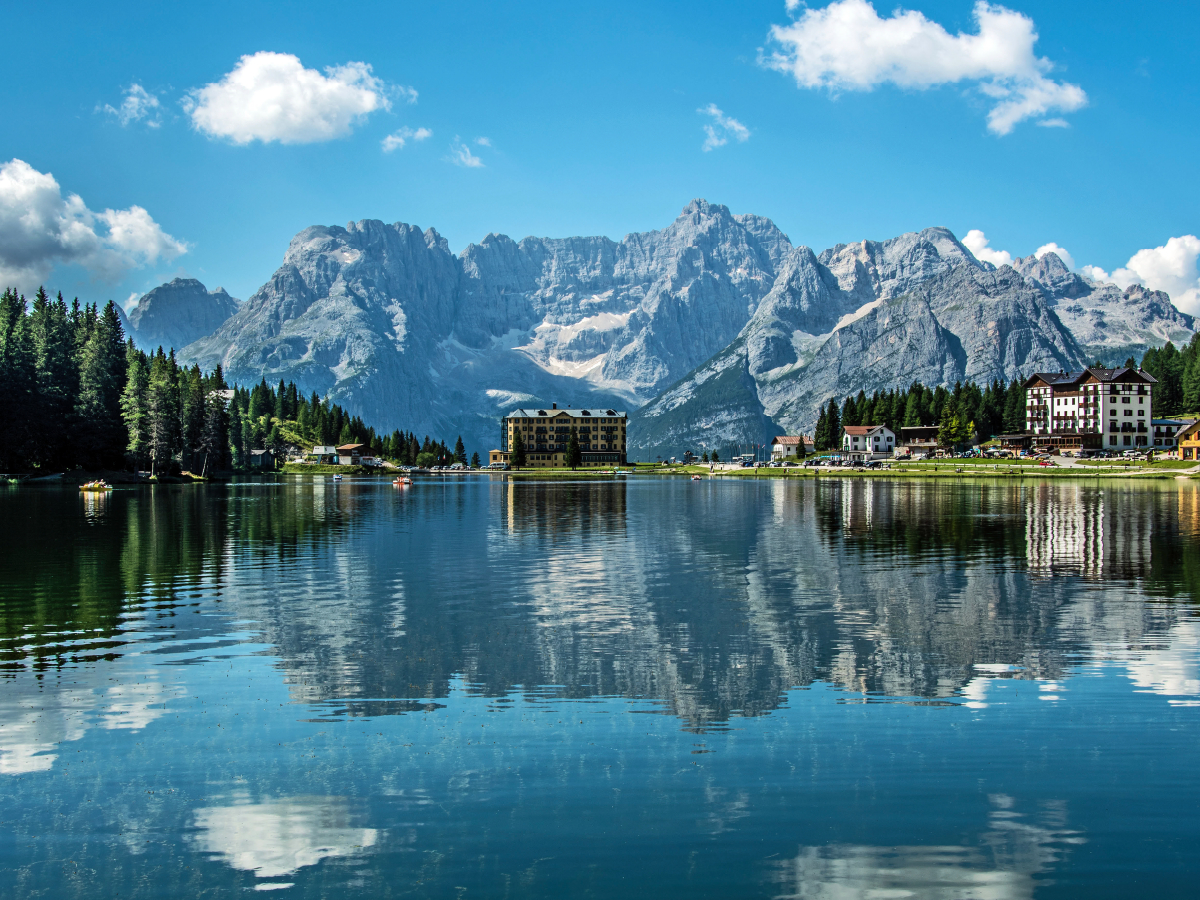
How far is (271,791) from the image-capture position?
16344mm

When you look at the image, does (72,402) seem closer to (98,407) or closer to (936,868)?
(98,407)

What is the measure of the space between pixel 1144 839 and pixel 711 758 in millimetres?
7393

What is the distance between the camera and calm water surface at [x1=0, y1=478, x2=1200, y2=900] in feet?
44.3

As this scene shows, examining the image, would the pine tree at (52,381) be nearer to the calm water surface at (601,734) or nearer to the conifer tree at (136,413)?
the conifer tree at (136,413)

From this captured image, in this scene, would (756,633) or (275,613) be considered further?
(275,613)

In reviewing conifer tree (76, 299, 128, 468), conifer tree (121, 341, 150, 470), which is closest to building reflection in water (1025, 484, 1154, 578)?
conifer tree (121, 341, 150, 470)

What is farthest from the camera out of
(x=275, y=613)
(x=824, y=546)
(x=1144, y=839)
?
(x=824, y=546)

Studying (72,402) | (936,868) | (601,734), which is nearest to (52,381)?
(72,402)

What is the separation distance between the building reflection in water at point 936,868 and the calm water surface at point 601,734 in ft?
0.18

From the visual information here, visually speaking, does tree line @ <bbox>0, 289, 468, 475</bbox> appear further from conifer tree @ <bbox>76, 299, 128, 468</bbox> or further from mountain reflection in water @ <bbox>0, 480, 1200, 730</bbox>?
mountain reflection in water @ <bbox>0, 480, 1200, 730</bbox>

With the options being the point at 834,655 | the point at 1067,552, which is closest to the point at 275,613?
the point at 834,655

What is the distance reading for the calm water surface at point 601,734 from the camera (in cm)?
1350

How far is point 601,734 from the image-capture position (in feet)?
63.8

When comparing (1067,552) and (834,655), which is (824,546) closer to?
(1067,552)
